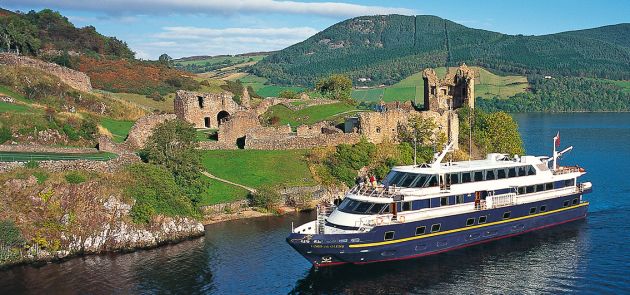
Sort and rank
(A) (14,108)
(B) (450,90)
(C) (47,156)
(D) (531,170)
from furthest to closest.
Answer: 1. (B) (450,90)
2. (A) (14,108)
3. (C) (47,156)
4. (D) (531,170)

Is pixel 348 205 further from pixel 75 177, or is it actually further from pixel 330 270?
pixel 75 177

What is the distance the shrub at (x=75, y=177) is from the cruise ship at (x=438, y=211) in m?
16.5

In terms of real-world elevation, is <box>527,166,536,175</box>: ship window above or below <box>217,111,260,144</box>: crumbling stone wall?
below

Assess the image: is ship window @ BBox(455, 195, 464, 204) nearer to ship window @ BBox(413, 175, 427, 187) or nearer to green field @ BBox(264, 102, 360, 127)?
ship window @ BBox(413, 175, 427, 187)

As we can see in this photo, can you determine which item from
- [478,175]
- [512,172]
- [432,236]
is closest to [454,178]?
[478,175]

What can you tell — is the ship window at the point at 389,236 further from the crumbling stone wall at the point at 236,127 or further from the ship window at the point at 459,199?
the crumbling stone wall at the point at 236,127

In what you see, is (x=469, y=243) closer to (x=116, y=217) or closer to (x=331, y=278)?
(x=331, y=278)

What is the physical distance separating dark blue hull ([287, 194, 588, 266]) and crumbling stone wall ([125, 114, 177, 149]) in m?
24.5

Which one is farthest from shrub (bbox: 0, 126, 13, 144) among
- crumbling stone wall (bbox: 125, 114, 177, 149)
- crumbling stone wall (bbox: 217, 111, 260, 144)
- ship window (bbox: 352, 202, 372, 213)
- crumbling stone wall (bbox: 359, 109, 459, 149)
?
crumbling stone wall (bbox: 359, 109, 459, 149)

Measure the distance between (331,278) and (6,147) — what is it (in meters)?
30.0

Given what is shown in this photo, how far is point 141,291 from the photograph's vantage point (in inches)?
1436

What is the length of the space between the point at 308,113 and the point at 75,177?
39374mm

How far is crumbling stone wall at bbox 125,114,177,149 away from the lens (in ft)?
192

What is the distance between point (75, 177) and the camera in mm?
46062
